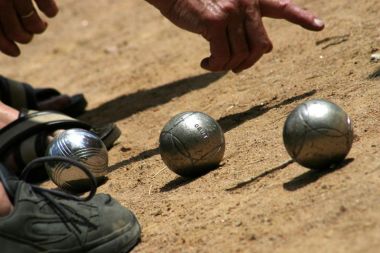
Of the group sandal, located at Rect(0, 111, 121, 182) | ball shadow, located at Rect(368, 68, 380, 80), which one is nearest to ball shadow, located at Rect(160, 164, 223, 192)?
sandal, located at Rect(0, 111, 121, 182)

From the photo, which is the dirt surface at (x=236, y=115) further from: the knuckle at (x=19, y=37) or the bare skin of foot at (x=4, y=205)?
the knuckle at (x=19, y=37)

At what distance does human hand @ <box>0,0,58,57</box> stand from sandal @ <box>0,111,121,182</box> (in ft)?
2.95

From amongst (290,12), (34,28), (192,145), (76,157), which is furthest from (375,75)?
(34,28)

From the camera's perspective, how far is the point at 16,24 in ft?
19.8

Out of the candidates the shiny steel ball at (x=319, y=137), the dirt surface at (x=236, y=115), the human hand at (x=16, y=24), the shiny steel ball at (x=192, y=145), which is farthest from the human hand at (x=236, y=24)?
the human hand at (x=16, y=24)

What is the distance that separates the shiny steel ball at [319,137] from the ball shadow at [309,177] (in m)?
0.03

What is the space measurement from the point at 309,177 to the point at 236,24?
1.41 meters

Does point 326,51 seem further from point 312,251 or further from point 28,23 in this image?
point 312,251

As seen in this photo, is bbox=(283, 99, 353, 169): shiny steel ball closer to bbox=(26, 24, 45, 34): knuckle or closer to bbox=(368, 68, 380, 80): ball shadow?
bbox=(368, 68, 380, 80): ball shadow

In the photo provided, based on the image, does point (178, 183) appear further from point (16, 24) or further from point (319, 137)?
point (16, 24)

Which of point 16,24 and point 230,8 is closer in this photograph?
point 230,8

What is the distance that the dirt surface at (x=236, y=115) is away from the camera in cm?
351

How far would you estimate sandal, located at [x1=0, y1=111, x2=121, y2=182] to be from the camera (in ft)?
17.1

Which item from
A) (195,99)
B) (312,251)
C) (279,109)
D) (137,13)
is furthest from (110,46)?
(312,251)
